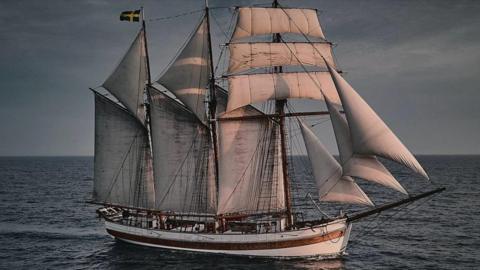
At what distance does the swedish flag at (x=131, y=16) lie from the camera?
130 feet

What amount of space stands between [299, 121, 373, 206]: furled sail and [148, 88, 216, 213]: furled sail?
8.56 metres

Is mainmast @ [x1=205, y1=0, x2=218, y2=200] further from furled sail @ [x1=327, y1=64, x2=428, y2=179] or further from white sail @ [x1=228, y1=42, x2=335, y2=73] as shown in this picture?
furled sail @ [x1=327, y1=64, x2=428, y2=179]

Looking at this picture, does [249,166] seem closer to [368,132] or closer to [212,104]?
[212,104]

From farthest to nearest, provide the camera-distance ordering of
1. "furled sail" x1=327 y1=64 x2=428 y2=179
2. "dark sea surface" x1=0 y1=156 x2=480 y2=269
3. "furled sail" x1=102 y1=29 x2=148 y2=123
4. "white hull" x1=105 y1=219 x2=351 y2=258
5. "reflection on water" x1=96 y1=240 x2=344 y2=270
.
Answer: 1. "furled sail" x1=102 y1=29 x2=148 y2=123
2. "dark sea surface" x1=0 y1=156 x2=480 y2=269
3. "white hull" x1=105 y1=219 x2=351 y2=258
4. "reflection on water" x1=96 y1=240 x2=344 y2=270
5. "furled sail" x1=327 y1=64 x2=428 y2=179

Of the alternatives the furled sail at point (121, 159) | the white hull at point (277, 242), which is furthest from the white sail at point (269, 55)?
the white hull at point (277, 242)

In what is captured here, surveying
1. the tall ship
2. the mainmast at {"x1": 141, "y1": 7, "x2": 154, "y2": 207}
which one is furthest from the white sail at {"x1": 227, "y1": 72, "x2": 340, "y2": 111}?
the mainmast at {"x1": 141, "y1": 7, "x2": 154, "y2": 207}

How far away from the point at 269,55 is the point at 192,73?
6.18 m

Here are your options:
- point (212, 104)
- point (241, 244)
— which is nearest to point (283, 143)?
point (212, 104)

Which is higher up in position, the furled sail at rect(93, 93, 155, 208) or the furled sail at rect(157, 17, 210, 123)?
the furled sail at rect(157, 17, 210, 123)

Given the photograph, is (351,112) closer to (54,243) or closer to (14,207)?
(54,243)

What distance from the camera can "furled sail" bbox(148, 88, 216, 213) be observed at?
3716 cm

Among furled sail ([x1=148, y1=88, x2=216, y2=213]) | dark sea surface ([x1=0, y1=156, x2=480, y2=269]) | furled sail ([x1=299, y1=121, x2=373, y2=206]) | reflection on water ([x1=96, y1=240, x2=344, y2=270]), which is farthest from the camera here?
furled sail ([x1=148, y1=88, x2=216, y2=213])

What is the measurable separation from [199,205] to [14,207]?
36.4 metres

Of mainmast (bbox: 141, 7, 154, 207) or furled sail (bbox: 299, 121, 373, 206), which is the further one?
mainmast (bbox: 141, 7, 154, 207)
